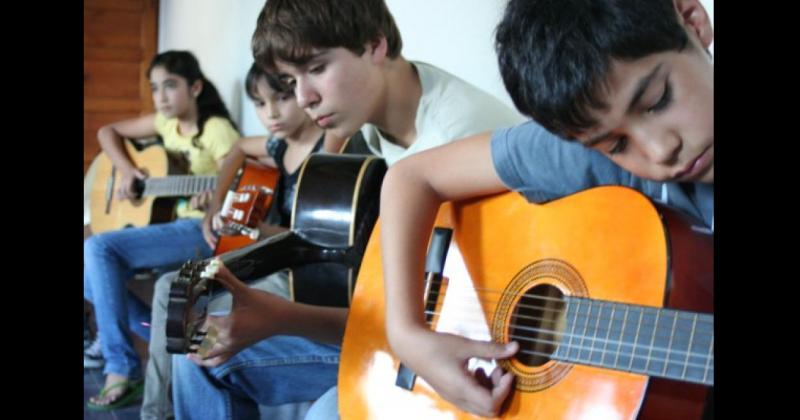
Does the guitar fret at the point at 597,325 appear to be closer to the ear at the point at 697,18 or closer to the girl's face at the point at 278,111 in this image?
the ear at the point at 697,18

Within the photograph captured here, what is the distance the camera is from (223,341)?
94cm

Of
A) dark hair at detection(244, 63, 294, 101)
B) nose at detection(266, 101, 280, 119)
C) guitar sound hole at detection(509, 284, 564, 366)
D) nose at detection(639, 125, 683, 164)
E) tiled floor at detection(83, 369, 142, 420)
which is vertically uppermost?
nose at detection(639, 125, 683, 164)

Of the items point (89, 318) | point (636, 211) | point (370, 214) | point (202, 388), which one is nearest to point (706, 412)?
point (636, 211)

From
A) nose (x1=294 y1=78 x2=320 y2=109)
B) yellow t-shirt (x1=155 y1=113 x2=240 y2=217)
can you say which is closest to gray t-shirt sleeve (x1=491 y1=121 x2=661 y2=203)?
nose (x1=294 y1=78 x2=320 y2=109)

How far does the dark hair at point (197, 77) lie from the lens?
3.62 feet

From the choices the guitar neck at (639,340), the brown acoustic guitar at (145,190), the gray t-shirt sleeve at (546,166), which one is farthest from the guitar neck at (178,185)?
the guitar neck at (639,340)

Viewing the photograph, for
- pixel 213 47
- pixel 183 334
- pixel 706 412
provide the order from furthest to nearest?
pixel 213 47, pixel 183 334, pixel 706 412

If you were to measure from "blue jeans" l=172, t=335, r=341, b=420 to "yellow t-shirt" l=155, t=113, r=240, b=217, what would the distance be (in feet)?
0.79

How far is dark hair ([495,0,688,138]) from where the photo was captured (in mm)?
611

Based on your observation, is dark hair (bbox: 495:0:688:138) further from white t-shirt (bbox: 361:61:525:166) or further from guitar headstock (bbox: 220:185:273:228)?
guitar headstock (bbox: 220:185:273:228)

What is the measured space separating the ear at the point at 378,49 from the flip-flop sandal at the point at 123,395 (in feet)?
1.83

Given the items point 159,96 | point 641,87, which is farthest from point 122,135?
point 641,87
